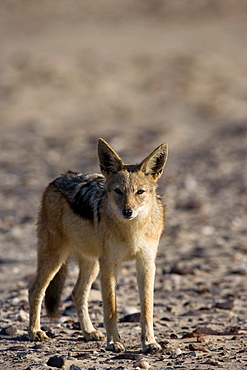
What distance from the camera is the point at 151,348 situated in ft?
22.1

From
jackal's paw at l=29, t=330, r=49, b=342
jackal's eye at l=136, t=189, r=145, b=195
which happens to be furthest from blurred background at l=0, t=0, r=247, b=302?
jackal's eye at l=136, t=189, r=145, b=195

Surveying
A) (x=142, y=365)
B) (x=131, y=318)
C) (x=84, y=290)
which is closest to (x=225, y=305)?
(x=131, y=318)

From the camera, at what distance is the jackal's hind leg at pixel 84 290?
766 centimetres

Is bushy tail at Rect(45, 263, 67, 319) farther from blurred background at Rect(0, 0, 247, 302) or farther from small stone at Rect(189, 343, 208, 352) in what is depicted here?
blurred background at Rect(0, 0, 247, 302)

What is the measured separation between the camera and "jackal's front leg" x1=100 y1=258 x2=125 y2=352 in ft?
22.6

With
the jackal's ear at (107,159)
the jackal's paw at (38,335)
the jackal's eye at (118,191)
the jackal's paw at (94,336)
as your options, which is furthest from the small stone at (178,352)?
the jackal's ear at (107,159)

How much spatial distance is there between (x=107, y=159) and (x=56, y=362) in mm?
2146

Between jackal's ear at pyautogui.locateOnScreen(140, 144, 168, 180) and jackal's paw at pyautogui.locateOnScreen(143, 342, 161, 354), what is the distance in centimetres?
169

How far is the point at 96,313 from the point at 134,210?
2.53 meters

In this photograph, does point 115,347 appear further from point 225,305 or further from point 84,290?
point 225,305

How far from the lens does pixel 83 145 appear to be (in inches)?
840

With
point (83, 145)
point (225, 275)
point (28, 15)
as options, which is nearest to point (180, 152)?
point (83, 145)

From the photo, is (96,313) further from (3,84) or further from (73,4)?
(73,4)

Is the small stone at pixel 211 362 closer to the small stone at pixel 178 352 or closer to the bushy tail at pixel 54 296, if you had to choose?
the small stone at pixel 178 352
